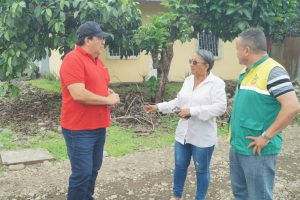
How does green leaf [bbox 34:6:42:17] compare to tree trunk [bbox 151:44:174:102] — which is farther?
tree trunk [bbox 151:44:174:102]

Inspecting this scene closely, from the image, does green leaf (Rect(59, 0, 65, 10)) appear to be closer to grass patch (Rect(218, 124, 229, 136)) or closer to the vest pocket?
grass patch (Rect(218, 124, 229, 136))

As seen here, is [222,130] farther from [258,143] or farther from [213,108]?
[258,143]

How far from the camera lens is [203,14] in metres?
7.75

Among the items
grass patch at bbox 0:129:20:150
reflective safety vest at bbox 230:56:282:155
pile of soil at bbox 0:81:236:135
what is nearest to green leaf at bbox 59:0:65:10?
pile of soil at bbox 0:81:236:135

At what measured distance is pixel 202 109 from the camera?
11.6ft

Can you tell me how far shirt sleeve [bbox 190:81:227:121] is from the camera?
11.6ft

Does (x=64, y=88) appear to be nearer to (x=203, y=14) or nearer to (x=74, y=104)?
(x=74, y=104)

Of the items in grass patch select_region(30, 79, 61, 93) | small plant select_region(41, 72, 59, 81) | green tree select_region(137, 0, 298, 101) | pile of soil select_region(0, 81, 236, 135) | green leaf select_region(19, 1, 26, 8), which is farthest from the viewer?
small plant select_region(41, 72, 59, 81)

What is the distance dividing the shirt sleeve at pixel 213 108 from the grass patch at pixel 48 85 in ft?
22.2

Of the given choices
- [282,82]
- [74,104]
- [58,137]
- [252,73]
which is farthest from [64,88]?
[58,137]

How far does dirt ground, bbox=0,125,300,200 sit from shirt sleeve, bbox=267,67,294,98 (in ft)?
6.48

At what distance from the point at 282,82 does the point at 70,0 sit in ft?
14.9

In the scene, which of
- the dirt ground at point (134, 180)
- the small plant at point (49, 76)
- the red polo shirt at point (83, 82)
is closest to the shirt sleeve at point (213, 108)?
the red polo shirt at point (83, 82)

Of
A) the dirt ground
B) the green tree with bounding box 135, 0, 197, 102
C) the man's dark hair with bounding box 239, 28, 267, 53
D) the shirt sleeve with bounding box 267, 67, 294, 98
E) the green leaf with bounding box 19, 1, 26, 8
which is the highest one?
the green leaf with bounding box 19, 1, 26, 8
